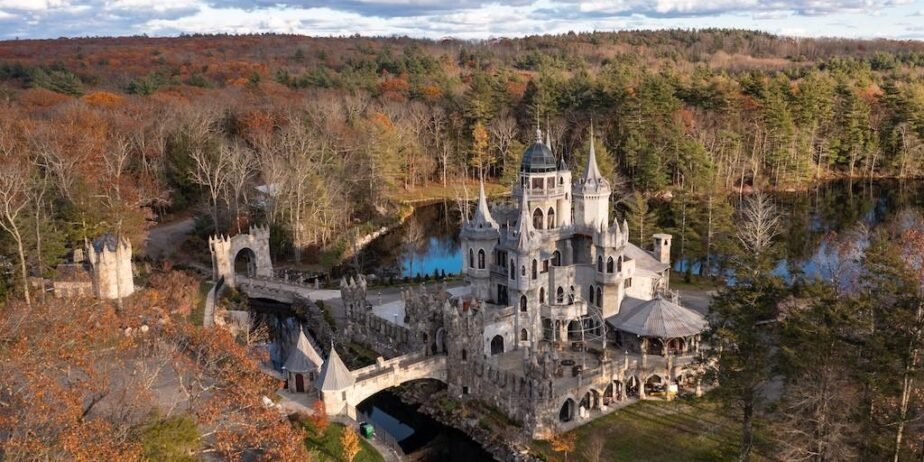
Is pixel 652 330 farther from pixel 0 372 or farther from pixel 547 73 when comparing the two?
pixel 547 73

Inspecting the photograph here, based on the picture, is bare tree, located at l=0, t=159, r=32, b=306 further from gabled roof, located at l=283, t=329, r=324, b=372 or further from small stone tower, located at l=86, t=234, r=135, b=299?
gabled roof, located at l=283, t=329, r=324, b=372

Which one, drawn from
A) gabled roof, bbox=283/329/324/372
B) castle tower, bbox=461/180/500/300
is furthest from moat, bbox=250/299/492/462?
castle tower, bbox=461/180/500/300

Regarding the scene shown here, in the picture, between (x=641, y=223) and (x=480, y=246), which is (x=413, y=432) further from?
(x=641, y=223)

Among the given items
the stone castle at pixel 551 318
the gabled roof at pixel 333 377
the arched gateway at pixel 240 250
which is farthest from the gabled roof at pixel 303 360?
the arched gateway at pixel 240 250

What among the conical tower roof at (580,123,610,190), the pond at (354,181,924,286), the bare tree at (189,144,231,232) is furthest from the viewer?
the bare tree at (189,144,231,232)

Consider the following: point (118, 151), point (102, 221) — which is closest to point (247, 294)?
point (102, 221)

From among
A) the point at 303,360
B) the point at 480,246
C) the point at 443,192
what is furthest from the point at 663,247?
the point at 443,192
